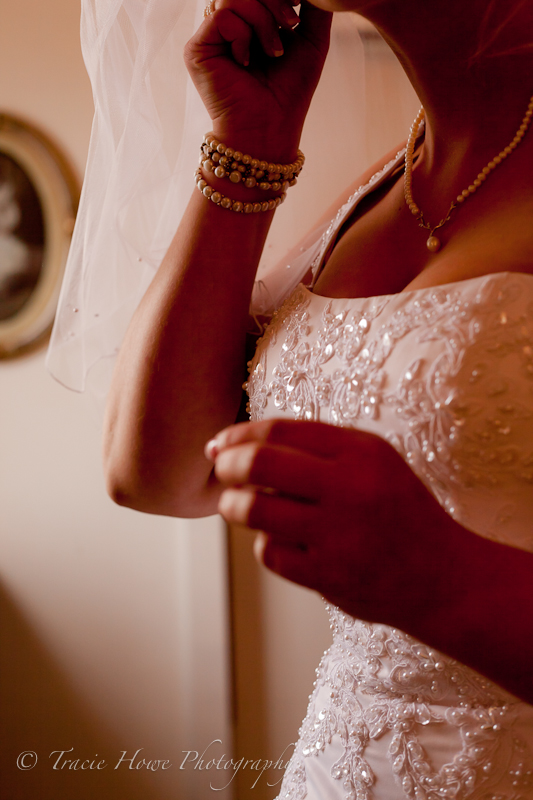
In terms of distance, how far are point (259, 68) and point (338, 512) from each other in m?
0.58

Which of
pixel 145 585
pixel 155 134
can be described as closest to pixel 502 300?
pixel 155 134

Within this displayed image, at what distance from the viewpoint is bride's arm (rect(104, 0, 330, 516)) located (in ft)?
2.23

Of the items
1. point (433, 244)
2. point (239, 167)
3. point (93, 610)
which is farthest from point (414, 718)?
point (93, 610)

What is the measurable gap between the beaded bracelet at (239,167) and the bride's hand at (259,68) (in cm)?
2

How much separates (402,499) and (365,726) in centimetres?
38

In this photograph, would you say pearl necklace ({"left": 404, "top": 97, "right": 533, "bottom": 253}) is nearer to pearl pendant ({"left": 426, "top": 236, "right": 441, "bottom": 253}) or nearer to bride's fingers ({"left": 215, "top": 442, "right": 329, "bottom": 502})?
pearl pendant ({"left": 426, "top": 236, "right": 441, "bottom": 253})

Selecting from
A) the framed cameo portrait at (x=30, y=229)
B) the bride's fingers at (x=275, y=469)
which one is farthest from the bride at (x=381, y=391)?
the framed cameo portrait at (x=30, y=229)

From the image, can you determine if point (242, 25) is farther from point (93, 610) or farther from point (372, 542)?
point (93, 610)

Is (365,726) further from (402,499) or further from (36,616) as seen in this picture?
(36,616)

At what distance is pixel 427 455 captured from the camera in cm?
53

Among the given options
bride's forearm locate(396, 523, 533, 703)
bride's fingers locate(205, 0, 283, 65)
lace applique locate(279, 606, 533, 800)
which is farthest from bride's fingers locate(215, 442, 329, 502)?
bride's fingers locate(205, 0, 283, 65)

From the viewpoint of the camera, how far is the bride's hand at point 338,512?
1.11ft

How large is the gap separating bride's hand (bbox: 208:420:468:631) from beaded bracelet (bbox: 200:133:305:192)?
1.36ft

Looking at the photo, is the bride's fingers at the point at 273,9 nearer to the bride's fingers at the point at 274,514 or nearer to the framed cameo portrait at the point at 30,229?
the bride's fingers at the point at 274,514
